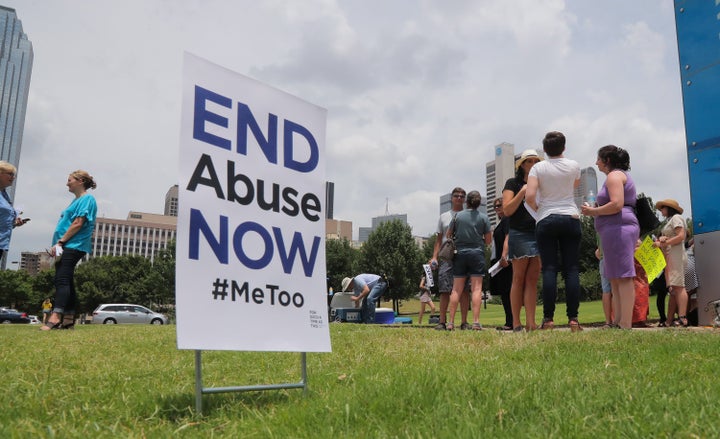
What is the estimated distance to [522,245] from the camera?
21.5ft

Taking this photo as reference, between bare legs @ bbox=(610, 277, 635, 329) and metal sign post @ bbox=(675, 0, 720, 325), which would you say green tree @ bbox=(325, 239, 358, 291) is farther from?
bare legs @ bbox=(610, 277, 635, 329)

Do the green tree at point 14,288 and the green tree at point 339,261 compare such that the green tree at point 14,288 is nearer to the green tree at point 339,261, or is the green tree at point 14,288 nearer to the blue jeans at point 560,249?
the green tree at point 339,261

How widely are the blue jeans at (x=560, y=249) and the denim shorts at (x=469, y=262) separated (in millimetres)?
1504

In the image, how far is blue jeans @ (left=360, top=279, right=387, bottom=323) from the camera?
13.4 m

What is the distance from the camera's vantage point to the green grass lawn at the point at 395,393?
6.98ft

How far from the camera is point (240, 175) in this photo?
9.31 ft

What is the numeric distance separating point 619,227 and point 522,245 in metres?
1.09

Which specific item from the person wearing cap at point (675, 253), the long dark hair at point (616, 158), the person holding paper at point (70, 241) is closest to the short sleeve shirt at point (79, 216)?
the person holding paper at point (70, 241)

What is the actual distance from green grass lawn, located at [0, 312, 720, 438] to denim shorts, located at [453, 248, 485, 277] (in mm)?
2875

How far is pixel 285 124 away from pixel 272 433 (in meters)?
1.69

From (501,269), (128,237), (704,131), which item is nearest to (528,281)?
(501,269)

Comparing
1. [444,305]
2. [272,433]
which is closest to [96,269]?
[444,305]

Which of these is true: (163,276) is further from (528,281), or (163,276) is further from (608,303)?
(528,281)

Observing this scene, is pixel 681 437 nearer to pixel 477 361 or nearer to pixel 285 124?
pixel 477 361
